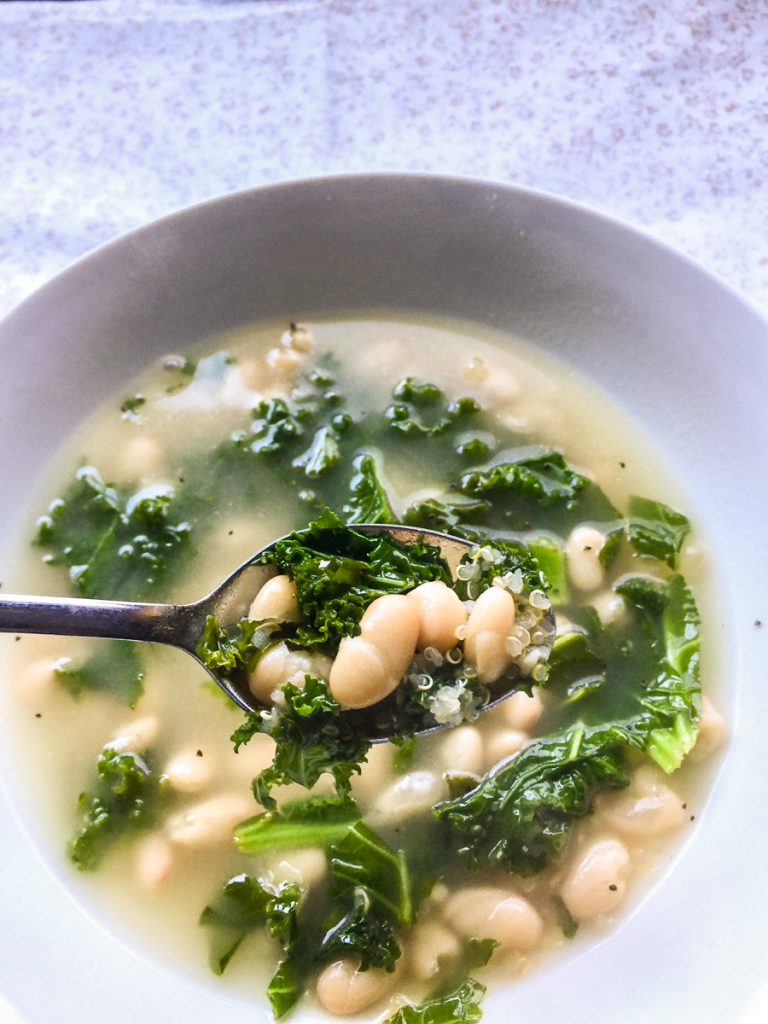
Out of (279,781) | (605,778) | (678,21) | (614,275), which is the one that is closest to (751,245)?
(614,275)

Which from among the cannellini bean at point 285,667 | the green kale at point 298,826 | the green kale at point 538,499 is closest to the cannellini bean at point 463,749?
the green kale at point 298,826

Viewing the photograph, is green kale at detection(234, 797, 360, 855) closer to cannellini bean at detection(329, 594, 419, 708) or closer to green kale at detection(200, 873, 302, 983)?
green kale at detection(200, 873, 302, 983)

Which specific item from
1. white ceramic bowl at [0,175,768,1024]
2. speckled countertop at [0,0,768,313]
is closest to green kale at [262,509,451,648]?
white ceramic bowl at [0,175,768,1024]

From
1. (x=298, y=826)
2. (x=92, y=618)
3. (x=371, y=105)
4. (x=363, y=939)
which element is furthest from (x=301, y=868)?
(x=371, y=105)

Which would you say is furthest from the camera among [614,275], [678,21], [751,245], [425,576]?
[678,21]

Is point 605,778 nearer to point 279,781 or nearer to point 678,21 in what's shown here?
point 279,781

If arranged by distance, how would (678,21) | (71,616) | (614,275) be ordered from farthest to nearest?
(678,21)
(614,275)
(71,616)

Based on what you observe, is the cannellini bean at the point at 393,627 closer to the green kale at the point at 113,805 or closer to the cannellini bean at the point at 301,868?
the cannellini bean at the point at 301,868
